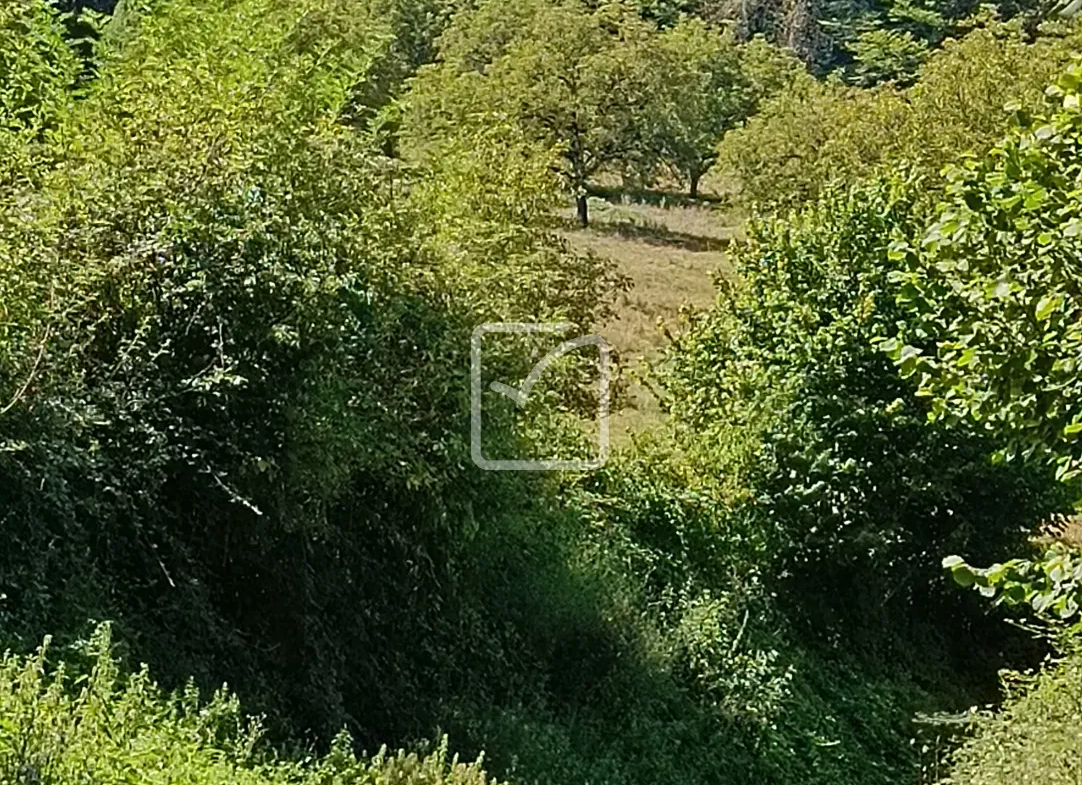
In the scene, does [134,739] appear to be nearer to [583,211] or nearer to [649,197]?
[583,211]

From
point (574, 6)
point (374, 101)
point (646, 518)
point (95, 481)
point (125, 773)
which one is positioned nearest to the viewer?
point (125, 773)

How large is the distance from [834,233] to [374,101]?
14.6 metres

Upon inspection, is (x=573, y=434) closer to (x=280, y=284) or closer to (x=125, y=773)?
(x=280, y=284)

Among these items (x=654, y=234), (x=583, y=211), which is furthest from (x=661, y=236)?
(x=583, y=211)

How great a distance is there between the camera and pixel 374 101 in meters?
25.3

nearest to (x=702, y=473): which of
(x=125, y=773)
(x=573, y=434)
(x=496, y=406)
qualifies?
(x=573, y=434)

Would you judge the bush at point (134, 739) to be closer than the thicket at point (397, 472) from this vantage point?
Yes

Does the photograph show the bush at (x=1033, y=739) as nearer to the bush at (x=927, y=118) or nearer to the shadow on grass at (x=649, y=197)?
the bush at (x=927, y=118)

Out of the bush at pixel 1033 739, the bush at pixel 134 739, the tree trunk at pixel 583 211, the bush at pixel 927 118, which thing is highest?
the bush at pixel 927 118

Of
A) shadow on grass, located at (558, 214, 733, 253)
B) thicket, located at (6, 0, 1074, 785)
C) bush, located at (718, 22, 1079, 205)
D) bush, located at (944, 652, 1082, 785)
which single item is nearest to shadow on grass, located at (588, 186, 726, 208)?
shadow on grass, located at (558, 214, 733, 253)

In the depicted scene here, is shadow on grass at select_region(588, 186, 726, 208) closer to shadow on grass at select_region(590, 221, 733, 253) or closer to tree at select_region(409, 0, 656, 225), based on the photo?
shadow on grass at select_region(590, 221, 733, 253)

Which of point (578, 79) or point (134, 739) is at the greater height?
point (578, 79)

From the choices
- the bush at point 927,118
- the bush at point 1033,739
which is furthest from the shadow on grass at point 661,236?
the bush at point 1033,739

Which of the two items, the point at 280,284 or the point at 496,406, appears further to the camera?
the point at 496,406
